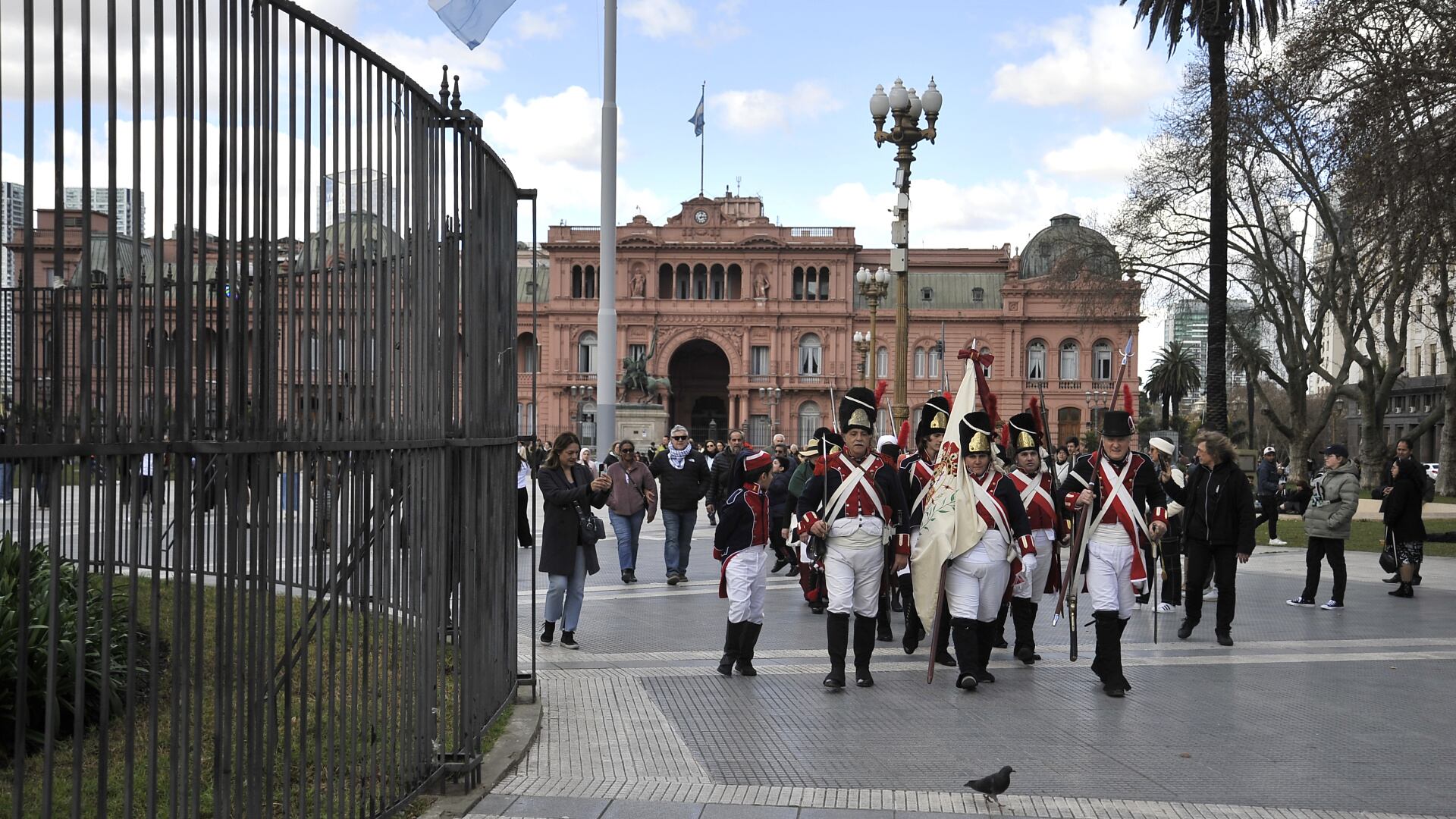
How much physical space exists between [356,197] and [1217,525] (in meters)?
8.64

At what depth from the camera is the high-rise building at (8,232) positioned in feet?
9.50

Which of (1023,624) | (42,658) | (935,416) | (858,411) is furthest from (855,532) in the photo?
(42,658)

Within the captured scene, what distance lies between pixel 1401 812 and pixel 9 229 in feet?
18.5

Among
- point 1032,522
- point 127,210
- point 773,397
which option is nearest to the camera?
point 127,210

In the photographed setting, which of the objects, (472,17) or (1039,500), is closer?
(472,17)

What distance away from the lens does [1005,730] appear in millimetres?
7645

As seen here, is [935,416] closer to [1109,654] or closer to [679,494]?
[1109,654]

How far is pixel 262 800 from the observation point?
177 inches

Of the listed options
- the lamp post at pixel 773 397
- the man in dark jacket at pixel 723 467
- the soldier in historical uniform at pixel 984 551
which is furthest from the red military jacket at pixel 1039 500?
the lamp post at pixel 773 397

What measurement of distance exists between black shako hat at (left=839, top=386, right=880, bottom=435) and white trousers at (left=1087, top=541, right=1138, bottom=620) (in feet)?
5.47

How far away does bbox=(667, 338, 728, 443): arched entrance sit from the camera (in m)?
85.5

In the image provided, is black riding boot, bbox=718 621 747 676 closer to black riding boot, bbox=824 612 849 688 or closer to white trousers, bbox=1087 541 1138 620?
black riding boot, bbox=824 612 849 688

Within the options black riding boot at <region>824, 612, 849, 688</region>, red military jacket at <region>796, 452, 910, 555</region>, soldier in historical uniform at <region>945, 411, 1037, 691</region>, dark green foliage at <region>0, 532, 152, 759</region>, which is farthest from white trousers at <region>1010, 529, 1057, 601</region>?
dark green foliage at <region>0, 532, 152, 759</region>

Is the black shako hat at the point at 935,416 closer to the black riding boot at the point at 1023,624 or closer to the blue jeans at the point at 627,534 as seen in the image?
the black riding boot at the point at 1023,624
